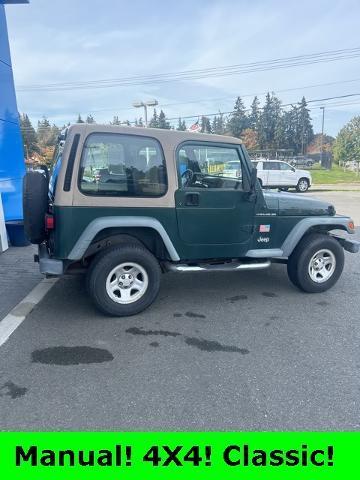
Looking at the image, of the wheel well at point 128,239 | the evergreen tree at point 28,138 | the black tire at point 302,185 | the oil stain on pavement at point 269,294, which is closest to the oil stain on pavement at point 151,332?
the wheel well at point 128,239

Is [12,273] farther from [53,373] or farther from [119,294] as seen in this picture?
[53,373]

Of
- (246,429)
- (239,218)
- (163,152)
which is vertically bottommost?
(246,429)

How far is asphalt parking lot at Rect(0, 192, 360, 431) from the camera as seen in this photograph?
2.38 meters

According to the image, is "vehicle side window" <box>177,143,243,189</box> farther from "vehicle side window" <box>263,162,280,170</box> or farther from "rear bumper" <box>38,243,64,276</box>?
"vehicle side window" <box>263,162,280,170</box>

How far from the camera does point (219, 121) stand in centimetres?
7225

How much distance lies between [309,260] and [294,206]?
743mm

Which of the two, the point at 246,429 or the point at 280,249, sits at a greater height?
the point at 280,249

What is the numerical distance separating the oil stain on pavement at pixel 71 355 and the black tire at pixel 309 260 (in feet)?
8.88

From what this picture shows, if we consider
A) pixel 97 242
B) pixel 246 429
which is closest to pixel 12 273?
pixel 97 242

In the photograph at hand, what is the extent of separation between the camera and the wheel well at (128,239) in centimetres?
379

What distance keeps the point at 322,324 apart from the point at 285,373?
114cm

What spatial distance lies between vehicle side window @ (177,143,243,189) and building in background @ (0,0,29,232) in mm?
5176

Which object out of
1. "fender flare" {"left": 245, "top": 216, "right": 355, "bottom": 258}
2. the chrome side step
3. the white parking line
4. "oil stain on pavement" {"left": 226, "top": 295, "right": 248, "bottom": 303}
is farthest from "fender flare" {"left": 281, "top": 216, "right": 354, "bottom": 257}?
the white parking line

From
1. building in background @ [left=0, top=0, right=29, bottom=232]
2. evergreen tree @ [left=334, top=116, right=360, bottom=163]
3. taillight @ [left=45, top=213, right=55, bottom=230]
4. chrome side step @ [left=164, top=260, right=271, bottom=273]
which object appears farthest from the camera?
evergreen tree @ [left=334, top=116, right=360, bottom=163]
